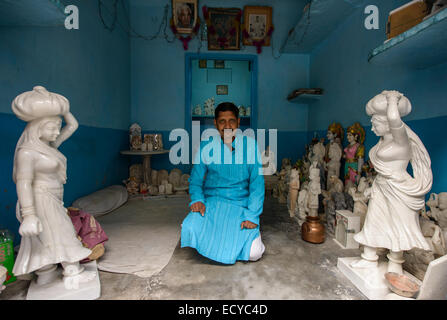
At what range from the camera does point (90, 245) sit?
246 cm

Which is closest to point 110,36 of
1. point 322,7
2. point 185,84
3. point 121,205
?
point 185,84

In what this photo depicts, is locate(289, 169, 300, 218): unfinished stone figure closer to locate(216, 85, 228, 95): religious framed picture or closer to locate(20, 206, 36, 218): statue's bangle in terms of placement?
locate(20, 206, 36, 218): statue's bangle

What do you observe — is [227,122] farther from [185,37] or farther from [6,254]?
[185,37]

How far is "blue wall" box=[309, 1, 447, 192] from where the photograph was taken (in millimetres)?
2676

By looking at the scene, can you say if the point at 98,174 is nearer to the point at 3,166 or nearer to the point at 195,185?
the point at 3,166

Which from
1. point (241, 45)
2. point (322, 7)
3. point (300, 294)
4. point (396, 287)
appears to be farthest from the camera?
point (241, 45)

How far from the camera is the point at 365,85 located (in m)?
3.99

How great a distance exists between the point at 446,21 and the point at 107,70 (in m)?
5.07

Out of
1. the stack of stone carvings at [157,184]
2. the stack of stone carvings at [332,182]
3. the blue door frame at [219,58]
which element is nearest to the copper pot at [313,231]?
the stack of stone carvings at [332,182]

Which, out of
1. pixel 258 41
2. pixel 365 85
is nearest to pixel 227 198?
pixel 365 85

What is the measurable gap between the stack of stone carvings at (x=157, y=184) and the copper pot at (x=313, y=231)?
121 inches

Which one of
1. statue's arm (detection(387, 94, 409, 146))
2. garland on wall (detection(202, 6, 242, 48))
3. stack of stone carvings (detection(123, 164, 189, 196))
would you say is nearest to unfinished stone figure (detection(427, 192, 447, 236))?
statue's arm (detection(387, 94, 409, 146))

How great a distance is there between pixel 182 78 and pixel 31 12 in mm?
4366

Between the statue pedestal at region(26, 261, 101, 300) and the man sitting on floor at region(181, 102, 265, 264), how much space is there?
2.83ft
